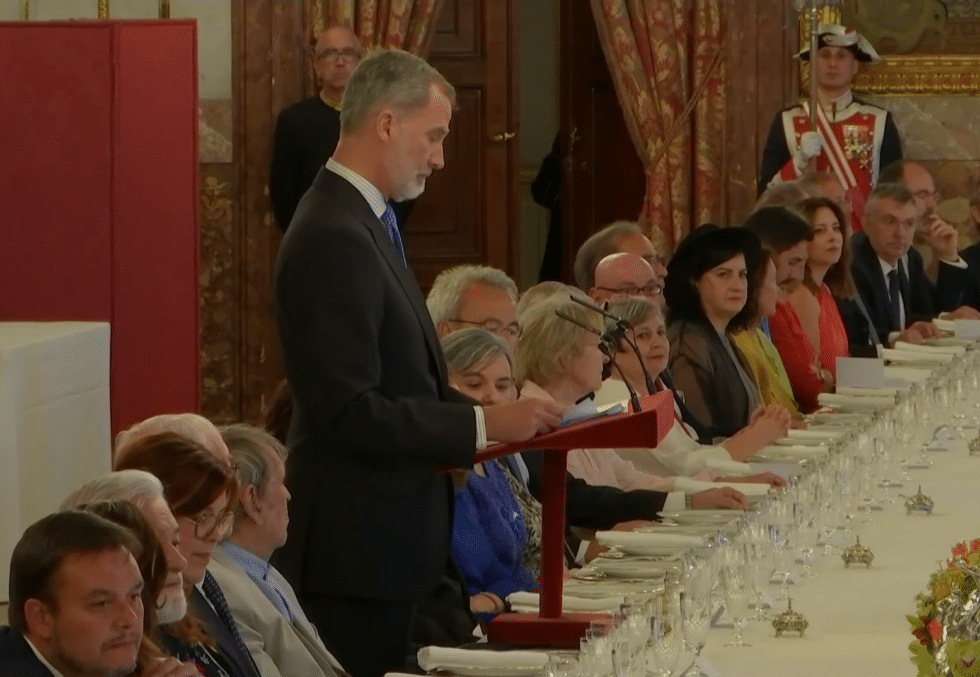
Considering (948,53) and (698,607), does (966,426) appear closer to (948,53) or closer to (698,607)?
(698,607)

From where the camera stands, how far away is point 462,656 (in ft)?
11.0

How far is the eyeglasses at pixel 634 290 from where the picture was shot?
630cm

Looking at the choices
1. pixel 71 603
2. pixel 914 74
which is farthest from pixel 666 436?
pixel 914 74

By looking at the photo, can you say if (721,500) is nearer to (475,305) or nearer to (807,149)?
(475,305)

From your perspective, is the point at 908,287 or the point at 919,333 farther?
the point at 908,287

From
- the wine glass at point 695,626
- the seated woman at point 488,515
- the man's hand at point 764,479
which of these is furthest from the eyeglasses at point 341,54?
the wine glass at point 695,626

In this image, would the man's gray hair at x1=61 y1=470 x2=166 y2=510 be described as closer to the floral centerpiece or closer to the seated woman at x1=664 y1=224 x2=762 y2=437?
the floral centerpiece

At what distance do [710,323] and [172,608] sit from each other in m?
3.66

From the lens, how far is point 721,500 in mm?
4863

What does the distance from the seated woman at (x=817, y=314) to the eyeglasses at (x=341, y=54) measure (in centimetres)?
281

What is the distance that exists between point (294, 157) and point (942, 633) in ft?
24.9

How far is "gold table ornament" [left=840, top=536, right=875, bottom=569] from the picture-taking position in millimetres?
4305

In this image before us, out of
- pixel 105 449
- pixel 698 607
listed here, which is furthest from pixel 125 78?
pixel 698 607

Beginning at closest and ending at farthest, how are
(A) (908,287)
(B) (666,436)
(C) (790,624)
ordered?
(C) (790,624), (B) (666,436), (A) (908,287)
